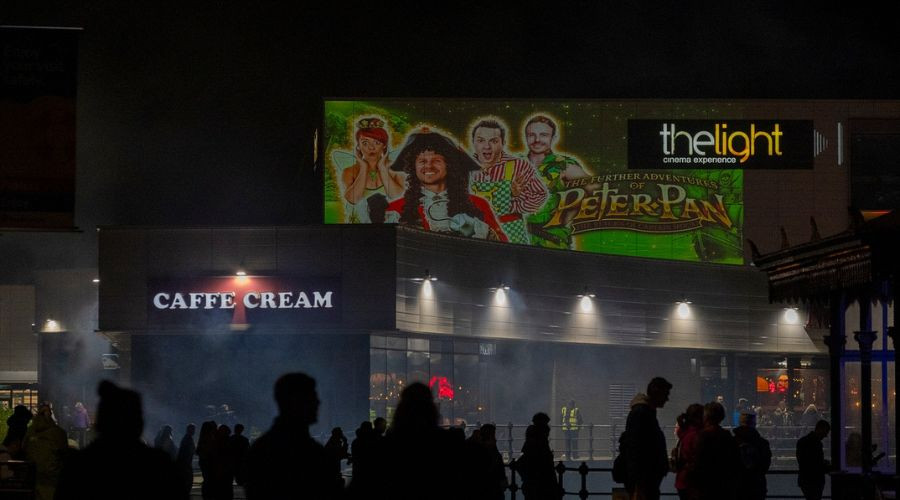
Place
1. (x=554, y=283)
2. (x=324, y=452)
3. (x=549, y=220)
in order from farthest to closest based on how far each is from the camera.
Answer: (x=549, y=220)
(x=554, y=283)
(x=324, y=452)

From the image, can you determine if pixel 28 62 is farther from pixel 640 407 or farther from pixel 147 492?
pixel 147 492

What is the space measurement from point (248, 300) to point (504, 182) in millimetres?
24743

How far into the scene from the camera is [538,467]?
61.4 feet

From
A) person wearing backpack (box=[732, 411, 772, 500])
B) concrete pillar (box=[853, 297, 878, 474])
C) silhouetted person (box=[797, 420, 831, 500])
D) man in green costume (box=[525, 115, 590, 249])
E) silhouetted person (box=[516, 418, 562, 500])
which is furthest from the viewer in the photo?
man in green costume (box=[525, 115, 590, 249])

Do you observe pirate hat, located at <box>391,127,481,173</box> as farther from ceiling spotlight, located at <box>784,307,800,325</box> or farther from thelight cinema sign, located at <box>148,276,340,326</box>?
thelight cinema sign, located at <box>148,276,340,326</box>

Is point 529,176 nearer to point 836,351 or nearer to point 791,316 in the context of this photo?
point 791,316

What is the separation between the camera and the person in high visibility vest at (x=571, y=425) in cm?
4500

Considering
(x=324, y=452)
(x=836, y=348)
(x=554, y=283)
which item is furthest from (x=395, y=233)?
(x=324, y=452)

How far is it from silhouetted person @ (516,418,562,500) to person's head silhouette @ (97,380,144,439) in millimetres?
12193

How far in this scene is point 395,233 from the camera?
38.8 metres

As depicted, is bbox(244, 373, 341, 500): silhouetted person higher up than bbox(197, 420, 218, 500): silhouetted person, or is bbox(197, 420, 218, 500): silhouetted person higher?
bbox(244, 373, 341, 500): silhouetted person

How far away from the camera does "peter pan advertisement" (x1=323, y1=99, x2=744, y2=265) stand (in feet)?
201

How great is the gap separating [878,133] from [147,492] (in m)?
60.1

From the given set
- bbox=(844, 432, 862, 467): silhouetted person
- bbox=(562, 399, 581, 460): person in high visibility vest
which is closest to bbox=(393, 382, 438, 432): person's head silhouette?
bbox=(844, 432, 862, 467): silhouetted person
